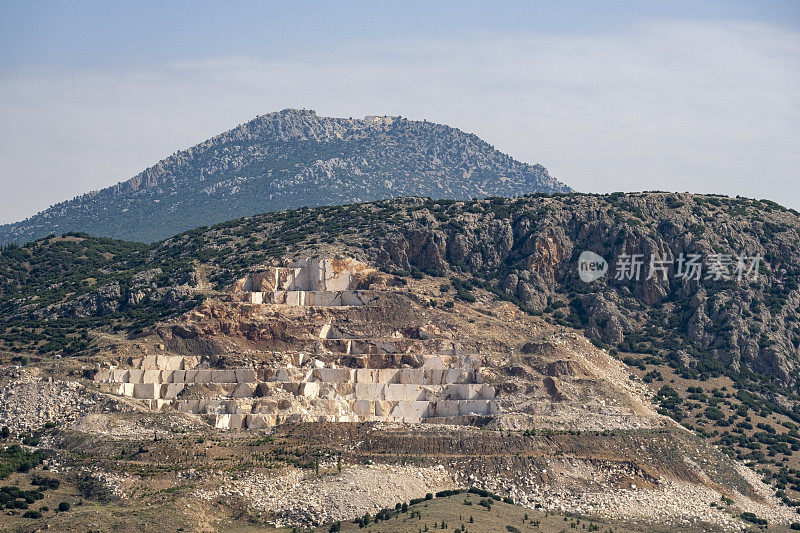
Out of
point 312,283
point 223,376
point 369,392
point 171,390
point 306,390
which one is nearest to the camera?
point 171,390

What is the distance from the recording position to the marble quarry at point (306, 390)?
101 m

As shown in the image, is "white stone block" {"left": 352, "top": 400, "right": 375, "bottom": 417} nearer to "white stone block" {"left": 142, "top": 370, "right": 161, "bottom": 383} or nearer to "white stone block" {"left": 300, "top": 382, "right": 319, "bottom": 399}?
"white stone block" {"left": 300, "top": 382, "right": 319, "bottom": 399}

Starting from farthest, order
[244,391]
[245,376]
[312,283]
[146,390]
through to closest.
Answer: [312,283]
[245,376]
[244,391]
[146,390]

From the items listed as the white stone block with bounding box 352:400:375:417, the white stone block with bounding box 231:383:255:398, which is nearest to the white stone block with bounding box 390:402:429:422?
the white stone block with bounding box 352:400:375:417

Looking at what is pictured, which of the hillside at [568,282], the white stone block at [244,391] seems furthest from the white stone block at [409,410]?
the hillside at [568,282]

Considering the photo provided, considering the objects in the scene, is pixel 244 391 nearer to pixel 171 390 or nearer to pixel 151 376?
pixel 171 390

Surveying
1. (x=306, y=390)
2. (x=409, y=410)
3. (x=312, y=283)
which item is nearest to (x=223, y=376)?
(x=306, y=390)

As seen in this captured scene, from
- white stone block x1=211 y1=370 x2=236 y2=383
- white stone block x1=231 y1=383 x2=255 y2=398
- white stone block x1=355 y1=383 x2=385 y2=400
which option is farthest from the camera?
white stone block x1=211 y1=370 x2=236 y2=383

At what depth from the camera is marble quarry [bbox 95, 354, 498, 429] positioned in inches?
3969

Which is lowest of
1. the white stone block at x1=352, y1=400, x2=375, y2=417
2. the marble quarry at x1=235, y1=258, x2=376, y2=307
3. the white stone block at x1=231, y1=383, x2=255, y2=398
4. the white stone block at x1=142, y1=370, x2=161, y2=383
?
the white stone block at x1=352, y1=400, x2=375, y2=417

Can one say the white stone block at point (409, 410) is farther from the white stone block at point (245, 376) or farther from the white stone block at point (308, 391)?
the white stone block at point (245, 376)

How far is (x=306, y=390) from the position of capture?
4077 inches

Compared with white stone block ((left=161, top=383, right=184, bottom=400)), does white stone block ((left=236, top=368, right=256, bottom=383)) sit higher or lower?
higher

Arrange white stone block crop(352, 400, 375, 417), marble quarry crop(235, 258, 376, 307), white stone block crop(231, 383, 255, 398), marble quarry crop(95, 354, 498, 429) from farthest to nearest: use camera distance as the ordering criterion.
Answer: marble quarry crop(235, 258, 376, 307)
white stone block crop(231, 383, 255, 398)
white stone block crop(352, 400, 375, 417)
marble quarry crop(95, 354, 498, 429)
